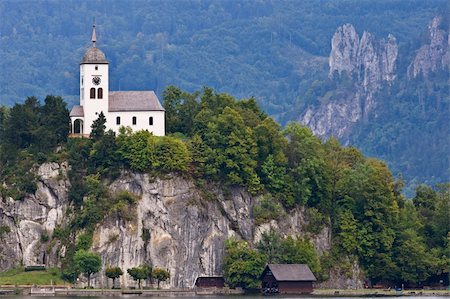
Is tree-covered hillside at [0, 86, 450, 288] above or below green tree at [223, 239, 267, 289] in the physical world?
above

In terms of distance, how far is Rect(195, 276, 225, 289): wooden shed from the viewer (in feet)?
535

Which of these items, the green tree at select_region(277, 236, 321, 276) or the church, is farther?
the church

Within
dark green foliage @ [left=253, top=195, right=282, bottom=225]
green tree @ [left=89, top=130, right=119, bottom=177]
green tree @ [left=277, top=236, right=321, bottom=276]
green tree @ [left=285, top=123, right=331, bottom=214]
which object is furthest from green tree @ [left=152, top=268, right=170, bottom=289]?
green tree @ [left=285, top=123, right=331, bottom=214]

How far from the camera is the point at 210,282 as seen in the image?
6442 inches

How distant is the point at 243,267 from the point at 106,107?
1926 centimetres

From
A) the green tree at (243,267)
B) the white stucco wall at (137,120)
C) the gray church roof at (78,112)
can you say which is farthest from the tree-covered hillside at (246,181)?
the gray church roof at (78,112)

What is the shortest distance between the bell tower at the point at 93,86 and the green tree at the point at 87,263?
14.6 m

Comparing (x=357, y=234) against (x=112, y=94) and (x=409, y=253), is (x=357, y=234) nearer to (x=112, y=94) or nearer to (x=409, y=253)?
(x=409, y=253)

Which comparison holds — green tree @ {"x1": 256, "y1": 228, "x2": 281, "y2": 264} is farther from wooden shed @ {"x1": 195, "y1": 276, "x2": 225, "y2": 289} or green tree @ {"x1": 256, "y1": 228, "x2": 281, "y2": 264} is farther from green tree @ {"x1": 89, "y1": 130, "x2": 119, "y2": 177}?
green tree @ {"x1": 89, "y1": 130, "x2": 119, "y2": 177}

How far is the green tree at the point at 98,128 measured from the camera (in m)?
166

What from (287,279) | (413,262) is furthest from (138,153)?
(413,262)

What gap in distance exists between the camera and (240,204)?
167875 millimetres

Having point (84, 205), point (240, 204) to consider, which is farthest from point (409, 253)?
point (84, 205)

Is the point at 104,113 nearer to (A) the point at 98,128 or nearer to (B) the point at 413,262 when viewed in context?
(A) the point at 98,128
